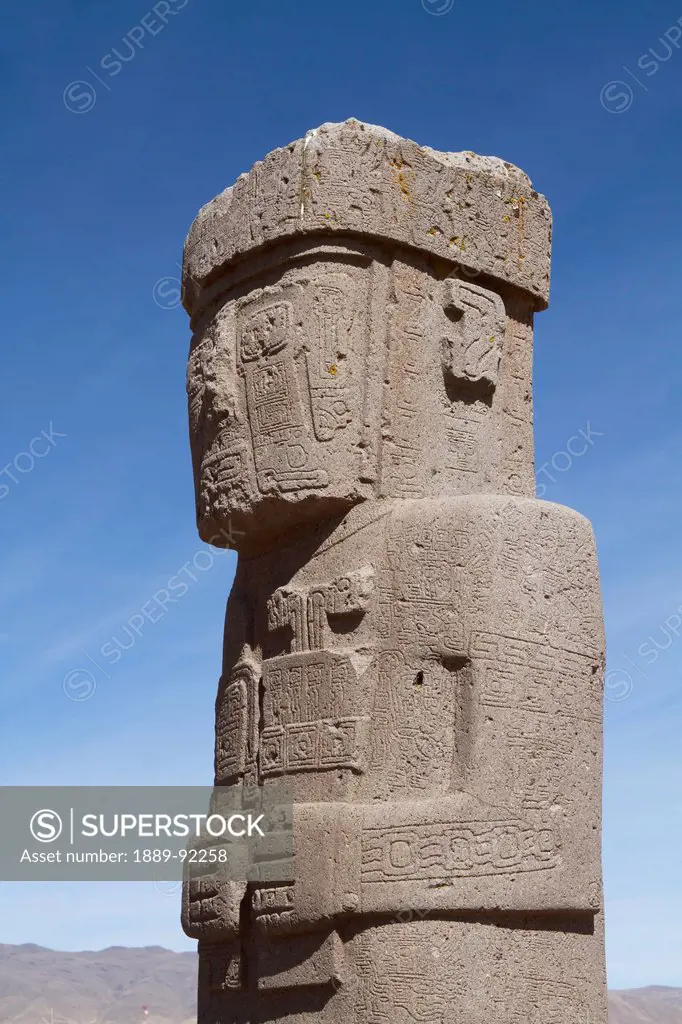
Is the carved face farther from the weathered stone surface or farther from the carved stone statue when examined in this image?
the weathered stone surface

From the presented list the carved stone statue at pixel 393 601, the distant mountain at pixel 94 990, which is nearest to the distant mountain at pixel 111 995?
the distant mountain at pixel 94 990

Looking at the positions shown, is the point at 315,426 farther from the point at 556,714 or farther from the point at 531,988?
the point at 531,988

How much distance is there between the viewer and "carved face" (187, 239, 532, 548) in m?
6.01

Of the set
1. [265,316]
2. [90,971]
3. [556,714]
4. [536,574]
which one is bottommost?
[90,971]

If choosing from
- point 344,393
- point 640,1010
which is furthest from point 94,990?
point 344,393

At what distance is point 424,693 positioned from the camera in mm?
5543

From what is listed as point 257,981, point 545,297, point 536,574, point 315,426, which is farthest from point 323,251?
point 257,981

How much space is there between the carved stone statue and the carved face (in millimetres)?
13

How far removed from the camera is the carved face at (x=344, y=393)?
6012 millimetres

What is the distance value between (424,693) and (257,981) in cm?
141

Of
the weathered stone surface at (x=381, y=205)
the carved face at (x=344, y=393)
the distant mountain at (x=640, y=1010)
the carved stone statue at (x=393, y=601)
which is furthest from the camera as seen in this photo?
the distant mountain at (x=640, y=1010)

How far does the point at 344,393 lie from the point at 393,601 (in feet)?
3.27

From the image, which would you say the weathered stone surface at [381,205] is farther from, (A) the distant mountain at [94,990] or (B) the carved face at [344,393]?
(A) the distant mountain at [94,990]

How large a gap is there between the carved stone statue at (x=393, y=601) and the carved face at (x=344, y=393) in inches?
0.5
